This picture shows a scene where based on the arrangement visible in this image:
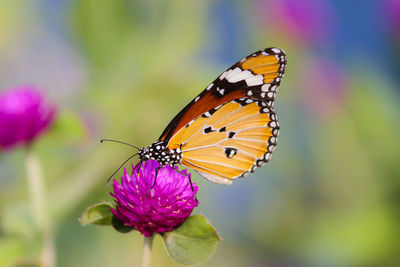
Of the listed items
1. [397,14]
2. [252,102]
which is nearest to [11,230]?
[252,102]

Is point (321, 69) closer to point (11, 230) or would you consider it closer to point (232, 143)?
point (232, 143)

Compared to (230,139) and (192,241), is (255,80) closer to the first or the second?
(230,139)

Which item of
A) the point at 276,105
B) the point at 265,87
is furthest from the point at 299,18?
the point at 265,87

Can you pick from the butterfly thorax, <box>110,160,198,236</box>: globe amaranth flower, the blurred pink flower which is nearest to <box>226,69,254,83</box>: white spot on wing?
the butterfly thorax

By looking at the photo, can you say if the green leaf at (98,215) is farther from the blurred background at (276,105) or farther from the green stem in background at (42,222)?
the blurred background at (276,105)

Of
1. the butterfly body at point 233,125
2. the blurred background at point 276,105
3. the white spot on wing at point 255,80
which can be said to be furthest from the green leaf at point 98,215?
the blurred background at point 276,105
